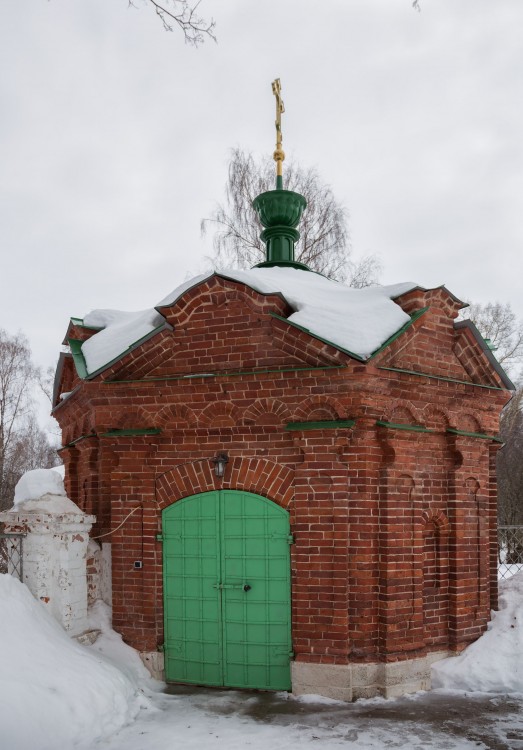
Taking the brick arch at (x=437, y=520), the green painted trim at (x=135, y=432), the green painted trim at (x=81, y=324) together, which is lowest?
the brick arch at (x=437, y=520)

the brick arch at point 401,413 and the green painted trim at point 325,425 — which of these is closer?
the green painted trim at point 325,425

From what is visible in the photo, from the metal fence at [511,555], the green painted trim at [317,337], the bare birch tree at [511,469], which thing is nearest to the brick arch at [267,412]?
the green painted trim at [317,337]

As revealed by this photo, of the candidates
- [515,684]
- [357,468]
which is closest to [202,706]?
[357,468]

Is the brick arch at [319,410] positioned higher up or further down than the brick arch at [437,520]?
higher up

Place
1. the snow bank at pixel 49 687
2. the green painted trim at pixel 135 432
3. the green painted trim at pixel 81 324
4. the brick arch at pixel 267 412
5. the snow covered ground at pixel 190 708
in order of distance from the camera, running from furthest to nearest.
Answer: the green painted trim at pixel 81 324
the green painted trim at pixel 135 432
the brick arch at pixel 267 412
the snow covered ground at pixel 190 708
the snow bank at pixel 49 687

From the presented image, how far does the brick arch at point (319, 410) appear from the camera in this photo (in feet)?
19.9

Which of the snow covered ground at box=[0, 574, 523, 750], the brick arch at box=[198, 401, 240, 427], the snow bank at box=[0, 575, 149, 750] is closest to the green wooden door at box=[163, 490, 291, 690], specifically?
the snow covered ground at box=[0, 574, 523, 750]

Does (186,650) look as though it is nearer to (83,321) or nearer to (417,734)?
(417,734)

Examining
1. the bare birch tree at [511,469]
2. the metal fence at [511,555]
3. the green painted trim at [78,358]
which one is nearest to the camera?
the green painted trim at [78,358]

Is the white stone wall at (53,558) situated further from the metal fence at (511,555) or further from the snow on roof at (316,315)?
the metal fence at (511,555)

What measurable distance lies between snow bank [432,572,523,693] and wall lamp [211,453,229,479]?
2726mm

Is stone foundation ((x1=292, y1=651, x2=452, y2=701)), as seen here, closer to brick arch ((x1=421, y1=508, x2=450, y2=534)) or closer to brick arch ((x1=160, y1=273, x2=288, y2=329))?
brick arch ((x1=421, y1=508, x2=450, y2=534))

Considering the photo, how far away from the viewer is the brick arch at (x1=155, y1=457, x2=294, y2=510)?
249 inches

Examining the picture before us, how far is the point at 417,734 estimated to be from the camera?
5.23 metres
